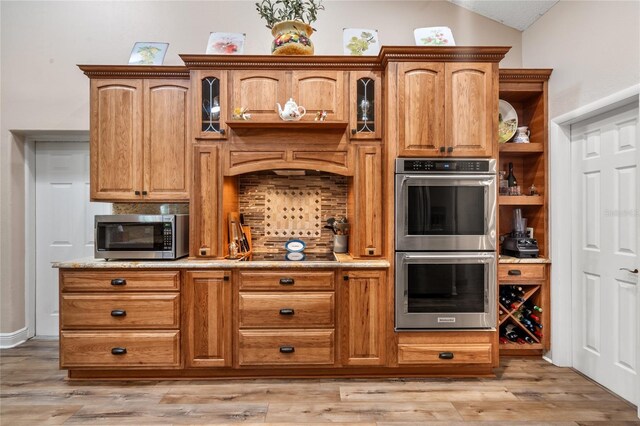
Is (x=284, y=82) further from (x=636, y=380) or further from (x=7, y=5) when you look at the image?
(x=636, y=380)

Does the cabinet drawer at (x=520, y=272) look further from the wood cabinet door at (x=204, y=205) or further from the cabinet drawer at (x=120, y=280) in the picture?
the cabinet drawer at (x=120, y=280)

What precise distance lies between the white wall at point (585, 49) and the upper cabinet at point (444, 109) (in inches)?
28.4

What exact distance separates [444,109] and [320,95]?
951 mm

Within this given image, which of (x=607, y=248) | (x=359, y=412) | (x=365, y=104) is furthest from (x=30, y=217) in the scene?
(x=607, y=248)

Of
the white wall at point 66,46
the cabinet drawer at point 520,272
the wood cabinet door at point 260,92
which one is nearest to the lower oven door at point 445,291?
the cabinet drawer at point 520,272

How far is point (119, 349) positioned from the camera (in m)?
2.52

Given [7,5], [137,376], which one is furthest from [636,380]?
[7,5]

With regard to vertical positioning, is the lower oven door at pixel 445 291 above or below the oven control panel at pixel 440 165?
below

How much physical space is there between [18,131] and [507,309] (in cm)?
477

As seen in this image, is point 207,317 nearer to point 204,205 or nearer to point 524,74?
point 204,205

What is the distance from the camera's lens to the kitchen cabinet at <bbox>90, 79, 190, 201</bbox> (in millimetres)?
2785

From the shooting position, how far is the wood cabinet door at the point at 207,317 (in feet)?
8.41

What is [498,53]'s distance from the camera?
2.57 m

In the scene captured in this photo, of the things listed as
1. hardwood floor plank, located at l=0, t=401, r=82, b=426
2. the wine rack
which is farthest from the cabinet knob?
the wine rack
